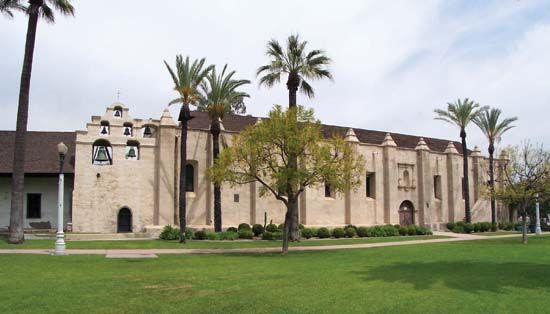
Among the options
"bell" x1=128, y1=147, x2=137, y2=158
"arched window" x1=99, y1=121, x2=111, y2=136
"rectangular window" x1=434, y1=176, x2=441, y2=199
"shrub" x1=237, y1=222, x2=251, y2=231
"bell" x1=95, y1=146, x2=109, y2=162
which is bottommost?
"shrub" x1=237, y1=222, x2=251, y2=231

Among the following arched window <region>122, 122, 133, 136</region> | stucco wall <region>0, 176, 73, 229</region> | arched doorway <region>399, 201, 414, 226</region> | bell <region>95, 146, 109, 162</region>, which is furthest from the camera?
arched doorway <region>399, 201, 414, 226</region>

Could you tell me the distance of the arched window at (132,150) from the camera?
3503 cm

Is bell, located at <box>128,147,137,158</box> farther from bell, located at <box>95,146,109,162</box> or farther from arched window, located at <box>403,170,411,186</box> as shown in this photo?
arched window, located at <box>403,170,411,186</box>

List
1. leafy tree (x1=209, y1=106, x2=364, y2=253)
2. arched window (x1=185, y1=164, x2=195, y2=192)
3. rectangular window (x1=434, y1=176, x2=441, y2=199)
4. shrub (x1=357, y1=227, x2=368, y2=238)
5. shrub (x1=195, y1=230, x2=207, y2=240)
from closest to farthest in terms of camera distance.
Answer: leafy tree (x1=209, y1=106, x2=364, y2=253) → shrub (x1=195, y1=230, x2=207, y2=240) → arched window (x1=185, y1=164, x2=195, y2=192) → shrub (x1=357, y1=227, x2=368, y2=238) → rectangular window (x1=434, y1=176, x2=441, y2=199)

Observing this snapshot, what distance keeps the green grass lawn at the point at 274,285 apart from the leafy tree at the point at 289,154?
165 inches

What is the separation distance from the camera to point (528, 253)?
21750mm

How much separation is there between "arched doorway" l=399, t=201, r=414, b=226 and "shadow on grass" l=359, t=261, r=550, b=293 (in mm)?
29813

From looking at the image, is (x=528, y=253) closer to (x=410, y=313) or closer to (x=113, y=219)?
(x=410, y=313)

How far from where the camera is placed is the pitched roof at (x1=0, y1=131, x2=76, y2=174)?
34.2 metres

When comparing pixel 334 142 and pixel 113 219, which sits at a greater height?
pixel 334 142

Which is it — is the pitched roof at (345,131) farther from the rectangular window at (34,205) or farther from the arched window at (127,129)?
the rectangular window at (34,205)

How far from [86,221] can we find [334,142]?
18653mm

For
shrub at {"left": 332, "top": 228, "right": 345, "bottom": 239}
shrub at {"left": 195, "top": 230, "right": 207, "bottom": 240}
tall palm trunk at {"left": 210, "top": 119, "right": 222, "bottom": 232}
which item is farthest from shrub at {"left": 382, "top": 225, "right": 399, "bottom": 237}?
shrub at {"left": 195, "top": 230, "right": 207, "bottom": 240}

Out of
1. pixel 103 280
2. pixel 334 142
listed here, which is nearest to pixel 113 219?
pixel 334 142
